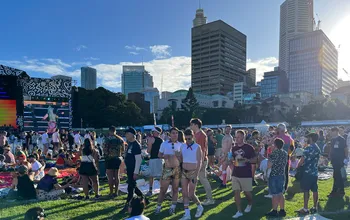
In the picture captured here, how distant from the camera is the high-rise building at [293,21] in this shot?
188 m

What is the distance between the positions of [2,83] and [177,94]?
104013 mm

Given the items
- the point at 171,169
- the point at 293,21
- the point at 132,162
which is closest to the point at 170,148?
the point at 171,169

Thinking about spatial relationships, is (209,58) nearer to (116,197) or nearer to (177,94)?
(177,94)

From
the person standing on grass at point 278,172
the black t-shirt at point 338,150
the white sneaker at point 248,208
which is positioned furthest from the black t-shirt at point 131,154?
the black t-shirt at point 338,150

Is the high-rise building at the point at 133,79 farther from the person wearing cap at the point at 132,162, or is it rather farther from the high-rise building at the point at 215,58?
the person wearing cap at the point at 132,162

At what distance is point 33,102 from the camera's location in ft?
80.4

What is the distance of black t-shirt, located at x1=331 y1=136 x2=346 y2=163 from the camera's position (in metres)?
7.26

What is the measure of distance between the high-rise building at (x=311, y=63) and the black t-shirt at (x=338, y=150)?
487 feet

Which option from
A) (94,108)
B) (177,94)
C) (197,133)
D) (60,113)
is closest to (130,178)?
(197,133)

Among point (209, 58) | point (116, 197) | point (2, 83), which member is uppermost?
point (209, 58)

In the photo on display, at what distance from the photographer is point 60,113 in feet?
82.9

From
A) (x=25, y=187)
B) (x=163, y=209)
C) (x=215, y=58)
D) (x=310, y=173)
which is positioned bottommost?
(x=163, y=209)

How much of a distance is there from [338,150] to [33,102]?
24464mm

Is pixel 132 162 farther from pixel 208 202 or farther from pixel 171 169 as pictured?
pixel 208 202
